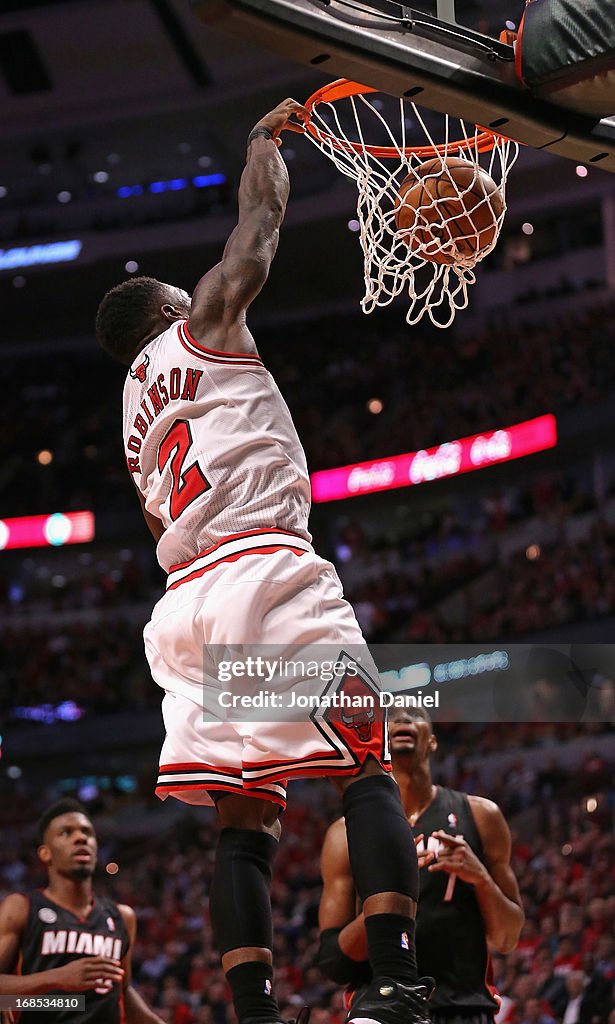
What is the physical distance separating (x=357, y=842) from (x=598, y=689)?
48.2ft

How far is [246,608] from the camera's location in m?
3.21

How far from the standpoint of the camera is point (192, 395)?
3.50 m

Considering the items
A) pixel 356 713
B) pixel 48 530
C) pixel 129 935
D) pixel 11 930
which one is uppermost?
pixel 356 713

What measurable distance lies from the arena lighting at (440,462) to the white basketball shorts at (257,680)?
57.1ft

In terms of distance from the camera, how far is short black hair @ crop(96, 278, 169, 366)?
12.8 ft

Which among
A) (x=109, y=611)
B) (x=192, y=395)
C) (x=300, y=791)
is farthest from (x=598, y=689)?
(x=192, y=395)

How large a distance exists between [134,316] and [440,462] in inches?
711

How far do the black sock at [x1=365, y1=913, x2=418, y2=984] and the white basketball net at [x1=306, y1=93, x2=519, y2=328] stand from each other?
2203 millimetres

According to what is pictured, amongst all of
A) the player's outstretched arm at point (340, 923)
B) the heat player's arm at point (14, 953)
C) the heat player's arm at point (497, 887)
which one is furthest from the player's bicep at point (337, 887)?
the heat player's arm at point (14, 953)

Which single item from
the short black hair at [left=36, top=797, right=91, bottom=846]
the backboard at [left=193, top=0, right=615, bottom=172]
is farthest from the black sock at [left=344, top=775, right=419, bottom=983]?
the short black hair at [left=36, top=797, right=91, bottom=846]

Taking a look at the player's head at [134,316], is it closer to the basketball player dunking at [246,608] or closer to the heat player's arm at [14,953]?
the basketball player dunking at [246,608]

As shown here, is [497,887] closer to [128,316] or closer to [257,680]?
[257,680]

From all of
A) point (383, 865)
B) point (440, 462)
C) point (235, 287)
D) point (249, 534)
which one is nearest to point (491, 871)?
point (383, 865)

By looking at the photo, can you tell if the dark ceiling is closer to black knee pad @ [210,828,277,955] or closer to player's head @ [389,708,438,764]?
player's head @ [389,708,438,764]
